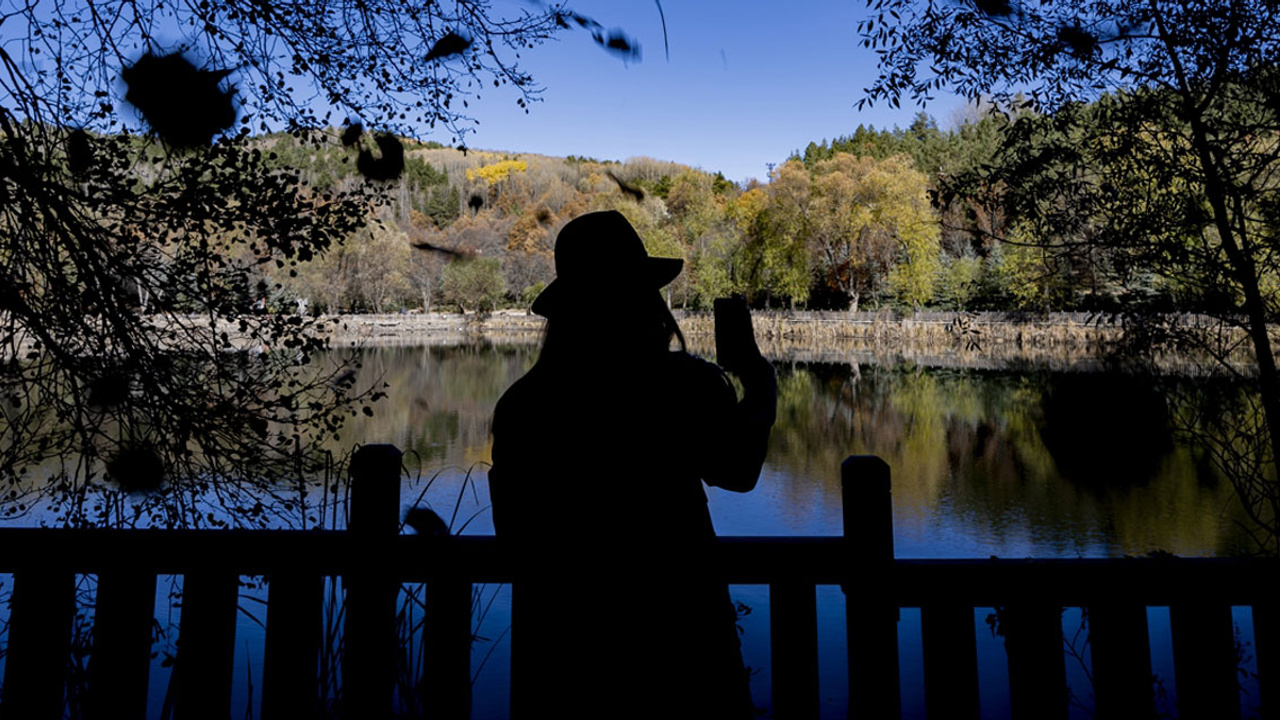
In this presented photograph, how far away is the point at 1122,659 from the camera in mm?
1567

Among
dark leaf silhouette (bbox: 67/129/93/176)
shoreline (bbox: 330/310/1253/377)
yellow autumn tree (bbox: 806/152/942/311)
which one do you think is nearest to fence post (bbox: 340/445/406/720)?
dark leaf silhouette (bbox: 67/129/93/176)

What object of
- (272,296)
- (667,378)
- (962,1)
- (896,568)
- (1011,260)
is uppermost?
(1011,260)

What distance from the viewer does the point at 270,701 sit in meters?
1.68

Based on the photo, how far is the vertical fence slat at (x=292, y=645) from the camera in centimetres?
163

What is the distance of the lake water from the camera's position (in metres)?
5.75

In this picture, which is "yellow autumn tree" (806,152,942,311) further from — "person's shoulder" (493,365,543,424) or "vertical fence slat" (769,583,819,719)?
"person's shoulder" (493,365,543,424)

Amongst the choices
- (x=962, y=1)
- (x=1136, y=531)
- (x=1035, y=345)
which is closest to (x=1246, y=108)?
(x=962, y=1)

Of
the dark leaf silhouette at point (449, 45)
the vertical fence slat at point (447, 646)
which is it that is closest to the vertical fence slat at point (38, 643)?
the vertical fence slat at point (447, 646)

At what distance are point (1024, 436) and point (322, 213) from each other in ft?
44.4

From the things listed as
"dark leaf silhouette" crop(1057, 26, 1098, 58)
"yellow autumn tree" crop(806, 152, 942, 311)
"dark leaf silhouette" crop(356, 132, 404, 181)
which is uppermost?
"yellow autumn tree" crop(806, 152, 942, 311)

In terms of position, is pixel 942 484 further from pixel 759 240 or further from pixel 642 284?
pixel 759 240

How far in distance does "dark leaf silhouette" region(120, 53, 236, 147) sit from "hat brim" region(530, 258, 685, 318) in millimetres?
2236

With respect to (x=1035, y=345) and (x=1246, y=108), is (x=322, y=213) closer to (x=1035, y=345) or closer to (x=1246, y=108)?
(x=1246, y=108)

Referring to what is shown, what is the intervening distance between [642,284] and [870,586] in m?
0.71
